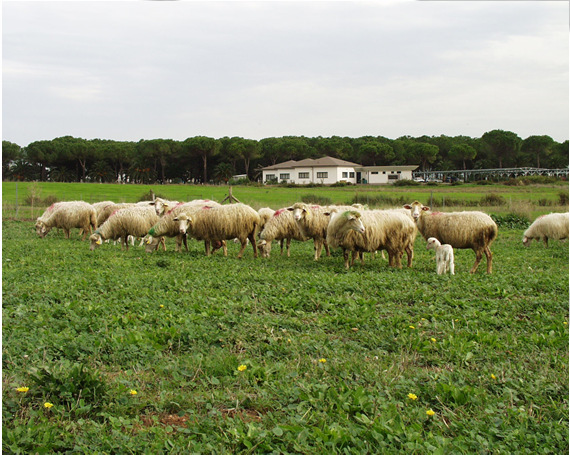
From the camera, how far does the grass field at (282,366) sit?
12.3 feet

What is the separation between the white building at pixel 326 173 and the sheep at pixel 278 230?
61088mm

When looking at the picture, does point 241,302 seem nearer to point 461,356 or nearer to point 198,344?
point 198,344

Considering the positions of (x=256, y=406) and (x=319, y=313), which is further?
(x=319, y=313)

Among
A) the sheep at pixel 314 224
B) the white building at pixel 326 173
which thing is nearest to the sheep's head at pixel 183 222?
Result: the sheep at pixel 314 224

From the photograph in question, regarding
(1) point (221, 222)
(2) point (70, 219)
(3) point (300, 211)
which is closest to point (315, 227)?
(3) point (300, 211)

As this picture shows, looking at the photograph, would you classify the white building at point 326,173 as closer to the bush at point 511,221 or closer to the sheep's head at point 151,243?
the bush at point 511,221

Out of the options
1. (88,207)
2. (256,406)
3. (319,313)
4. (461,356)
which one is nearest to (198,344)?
(256,406)

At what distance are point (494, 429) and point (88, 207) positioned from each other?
18731 millimetres

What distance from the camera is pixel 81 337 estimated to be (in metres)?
5.68

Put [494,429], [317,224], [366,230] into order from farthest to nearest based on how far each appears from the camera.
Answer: [317,224]
[366,230]
[494,429]

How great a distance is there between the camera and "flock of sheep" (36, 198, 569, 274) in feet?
39.7

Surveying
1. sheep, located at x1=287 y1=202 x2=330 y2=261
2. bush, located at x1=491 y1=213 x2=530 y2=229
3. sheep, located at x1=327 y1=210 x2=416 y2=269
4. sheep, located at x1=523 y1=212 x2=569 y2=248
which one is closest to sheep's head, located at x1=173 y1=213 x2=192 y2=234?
sheep, located at x1=287 y1=202 x2=330 y2=261

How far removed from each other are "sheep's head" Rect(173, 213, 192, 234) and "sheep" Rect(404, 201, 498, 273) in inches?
257

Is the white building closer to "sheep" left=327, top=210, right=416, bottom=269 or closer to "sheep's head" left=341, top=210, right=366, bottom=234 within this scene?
"sheep" left=327, top=210, right=416, bottom=269
